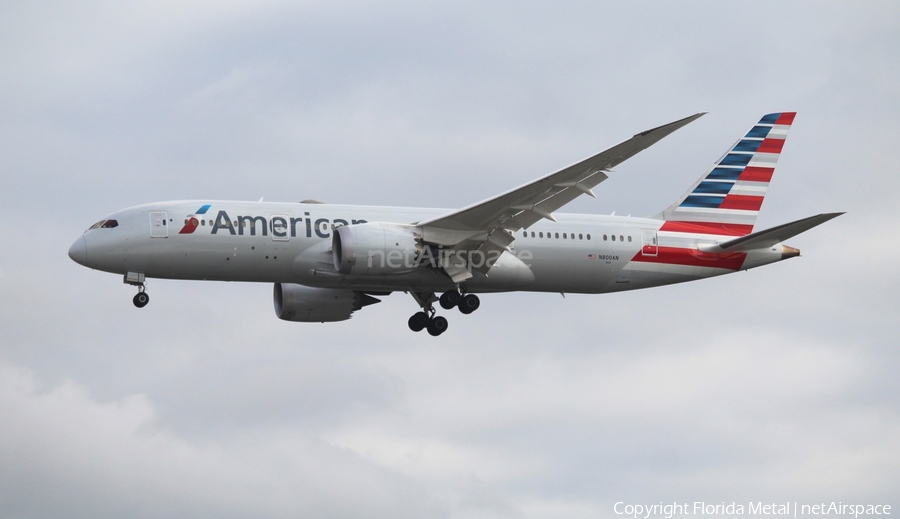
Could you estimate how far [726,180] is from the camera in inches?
2037

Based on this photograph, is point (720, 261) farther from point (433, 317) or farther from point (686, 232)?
point (433, 317)

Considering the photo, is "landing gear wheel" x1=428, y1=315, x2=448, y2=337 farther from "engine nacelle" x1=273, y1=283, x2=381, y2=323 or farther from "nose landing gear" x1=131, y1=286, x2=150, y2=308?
"nose landing gear" x1=131, y1=286, x2=150, y2=308

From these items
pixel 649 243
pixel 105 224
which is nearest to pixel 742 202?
pixel 649 243

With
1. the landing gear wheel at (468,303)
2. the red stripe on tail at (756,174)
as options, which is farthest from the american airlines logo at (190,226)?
the red stripe on tail at (756,174)

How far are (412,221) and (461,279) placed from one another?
2.86 meters

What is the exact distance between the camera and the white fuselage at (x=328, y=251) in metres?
43.8

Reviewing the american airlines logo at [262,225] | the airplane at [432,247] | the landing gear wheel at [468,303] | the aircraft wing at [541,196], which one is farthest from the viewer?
the landing gear wheel at [468,303]

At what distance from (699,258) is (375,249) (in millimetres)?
12866

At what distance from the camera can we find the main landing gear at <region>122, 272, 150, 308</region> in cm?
4419

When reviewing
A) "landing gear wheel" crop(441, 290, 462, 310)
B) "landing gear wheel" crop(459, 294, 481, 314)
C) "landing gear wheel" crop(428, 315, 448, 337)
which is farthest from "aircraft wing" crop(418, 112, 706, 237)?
"landing gear wheel" crop(428, 315, 448, 337)

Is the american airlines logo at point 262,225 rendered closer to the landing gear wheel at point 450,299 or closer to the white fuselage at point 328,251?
the white fuselage at point 328,251

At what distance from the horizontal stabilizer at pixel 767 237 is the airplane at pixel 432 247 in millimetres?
52

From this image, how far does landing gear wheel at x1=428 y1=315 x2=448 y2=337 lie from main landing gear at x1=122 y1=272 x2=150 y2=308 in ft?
34.4

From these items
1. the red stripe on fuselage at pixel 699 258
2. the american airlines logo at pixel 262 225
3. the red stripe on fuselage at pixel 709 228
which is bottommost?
the red stripe on fuselage at pixel 699 258
